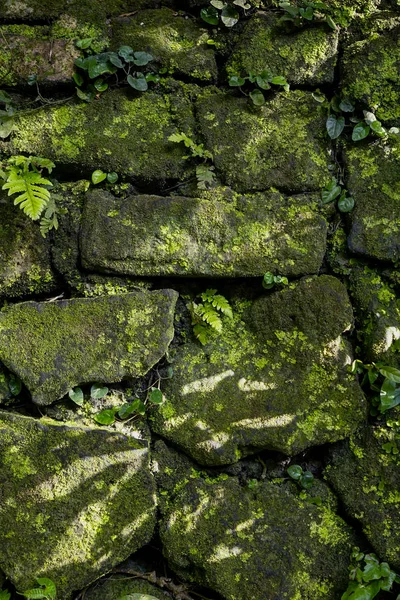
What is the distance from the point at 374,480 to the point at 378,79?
5.81 ft

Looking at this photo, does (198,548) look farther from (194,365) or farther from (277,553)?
(194,365)

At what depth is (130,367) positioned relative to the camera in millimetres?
2270

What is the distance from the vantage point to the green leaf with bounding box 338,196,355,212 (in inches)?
97.1

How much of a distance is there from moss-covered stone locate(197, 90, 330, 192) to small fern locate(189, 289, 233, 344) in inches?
20.6

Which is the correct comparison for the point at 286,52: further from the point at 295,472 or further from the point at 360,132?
A: the point at 295,472

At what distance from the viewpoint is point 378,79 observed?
252cm

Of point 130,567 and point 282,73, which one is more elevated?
point 282,73

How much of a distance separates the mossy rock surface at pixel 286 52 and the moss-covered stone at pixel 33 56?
0.75m

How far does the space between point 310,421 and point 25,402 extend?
1.18m

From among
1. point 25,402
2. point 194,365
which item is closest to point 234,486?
point 194,365

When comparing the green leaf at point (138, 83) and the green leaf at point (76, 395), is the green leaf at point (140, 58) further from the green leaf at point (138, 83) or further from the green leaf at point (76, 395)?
the green leaf at point (76, 395)

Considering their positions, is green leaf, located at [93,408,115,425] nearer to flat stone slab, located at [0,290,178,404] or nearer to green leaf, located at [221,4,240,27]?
flat stone slab, located at [0,290,178,404]

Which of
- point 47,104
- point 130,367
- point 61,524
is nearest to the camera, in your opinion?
point 61,524

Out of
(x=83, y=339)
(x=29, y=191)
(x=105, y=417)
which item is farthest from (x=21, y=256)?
(x=105, y=417)
